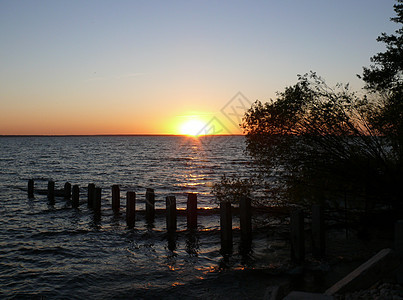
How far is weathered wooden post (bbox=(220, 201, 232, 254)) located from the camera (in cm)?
1124

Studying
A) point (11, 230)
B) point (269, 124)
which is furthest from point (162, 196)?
point (269, 124)

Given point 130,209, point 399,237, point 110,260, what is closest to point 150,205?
point 130,209

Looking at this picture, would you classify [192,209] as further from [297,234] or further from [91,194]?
[91,194]

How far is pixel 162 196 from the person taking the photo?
2603cm

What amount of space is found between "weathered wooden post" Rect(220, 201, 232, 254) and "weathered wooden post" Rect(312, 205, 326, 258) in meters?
2.68

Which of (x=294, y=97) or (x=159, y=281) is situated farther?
(x=294, y=97)

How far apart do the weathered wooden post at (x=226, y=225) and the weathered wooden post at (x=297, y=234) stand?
2174 millimetres

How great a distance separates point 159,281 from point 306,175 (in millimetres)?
5950

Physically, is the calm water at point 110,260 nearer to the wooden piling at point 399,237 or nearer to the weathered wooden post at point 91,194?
the weathered wooden post at point 91,194

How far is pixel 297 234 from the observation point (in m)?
9.93

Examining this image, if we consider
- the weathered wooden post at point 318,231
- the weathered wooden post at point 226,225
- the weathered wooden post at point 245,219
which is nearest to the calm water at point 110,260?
the weathered wooden post at point 226,225

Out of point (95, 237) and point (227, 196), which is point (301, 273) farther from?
point (95, 237)

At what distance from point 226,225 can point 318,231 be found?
2.92m

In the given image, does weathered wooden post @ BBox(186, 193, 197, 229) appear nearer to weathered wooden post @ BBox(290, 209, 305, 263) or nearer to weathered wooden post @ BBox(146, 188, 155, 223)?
weathered wooden post @ BBox(146, 188, 155, 223)
